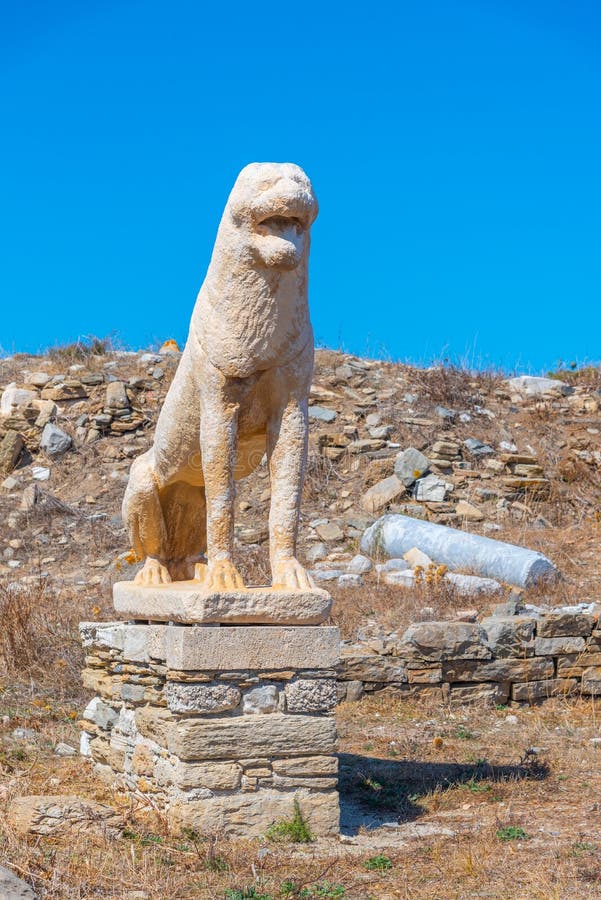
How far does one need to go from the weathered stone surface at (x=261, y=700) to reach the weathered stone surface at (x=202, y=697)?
0.07 metres

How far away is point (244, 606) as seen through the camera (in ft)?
14.8

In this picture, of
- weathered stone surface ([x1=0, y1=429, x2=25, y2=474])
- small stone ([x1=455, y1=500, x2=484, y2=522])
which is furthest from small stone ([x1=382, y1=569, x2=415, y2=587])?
weathered stone surface ([x1=0, y1=429, x2=25, y2=474])

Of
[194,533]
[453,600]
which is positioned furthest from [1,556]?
[194,533]

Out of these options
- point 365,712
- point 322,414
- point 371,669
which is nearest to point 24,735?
point 365,712

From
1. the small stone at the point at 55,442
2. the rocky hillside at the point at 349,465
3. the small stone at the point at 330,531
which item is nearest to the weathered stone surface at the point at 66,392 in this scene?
the rocky hillside at the point at 349,465

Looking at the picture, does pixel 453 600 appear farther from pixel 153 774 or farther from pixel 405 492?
pixel 153 774

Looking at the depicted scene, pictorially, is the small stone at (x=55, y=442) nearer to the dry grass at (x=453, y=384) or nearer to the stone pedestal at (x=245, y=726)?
the dry grass at (x=453, y=384)

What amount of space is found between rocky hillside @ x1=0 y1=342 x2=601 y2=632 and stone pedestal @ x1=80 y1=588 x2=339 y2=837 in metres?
4.80

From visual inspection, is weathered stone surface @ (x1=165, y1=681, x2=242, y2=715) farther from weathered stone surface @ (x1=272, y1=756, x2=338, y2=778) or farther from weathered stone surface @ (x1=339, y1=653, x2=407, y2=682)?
weathered stone surface @ (x1=339, y1=653, x2=407, y2=682)

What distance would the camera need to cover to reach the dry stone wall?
7816 mm

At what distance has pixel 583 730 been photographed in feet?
24.2

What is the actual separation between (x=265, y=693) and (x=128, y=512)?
1.46m

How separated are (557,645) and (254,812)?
450 cm

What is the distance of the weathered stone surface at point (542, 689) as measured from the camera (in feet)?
26.8
